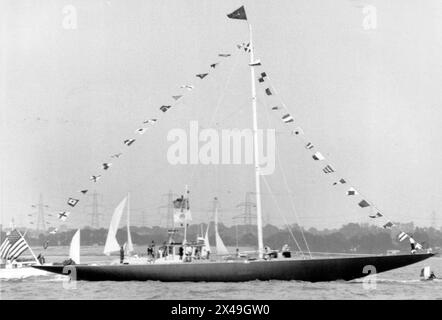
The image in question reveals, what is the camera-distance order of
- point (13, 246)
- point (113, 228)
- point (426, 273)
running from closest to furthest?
point (426, 273), point (113, 228), point (13, 246)

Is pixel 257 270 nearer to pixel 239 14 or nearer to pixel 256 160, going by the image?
pixel 256 160

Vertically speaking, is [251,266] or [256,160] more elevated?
[256,160]

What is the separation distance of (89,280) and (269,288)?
1367cm

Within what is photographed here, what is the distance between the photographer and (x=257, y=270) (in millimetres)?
37844

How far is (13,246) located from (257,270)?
1023 inches

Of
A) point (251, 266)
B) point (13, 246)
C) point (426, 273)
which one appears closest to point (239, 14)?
point (251, 266)

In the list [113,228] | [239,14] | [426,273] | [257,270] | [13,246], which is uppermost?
[239,14]

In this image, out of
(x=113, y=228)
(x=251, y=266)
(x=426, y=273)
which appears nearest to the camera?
(x=251, y=266)

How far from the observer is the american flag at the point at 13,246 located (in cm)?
5334

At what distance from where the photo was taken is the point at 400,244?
150 meters

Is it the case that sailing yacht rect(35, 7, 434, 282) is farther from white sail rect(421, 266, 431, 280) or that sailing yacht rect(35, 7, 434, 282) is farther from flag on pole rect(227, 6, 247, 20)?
white sail rect(421, 266, 431, 280)
